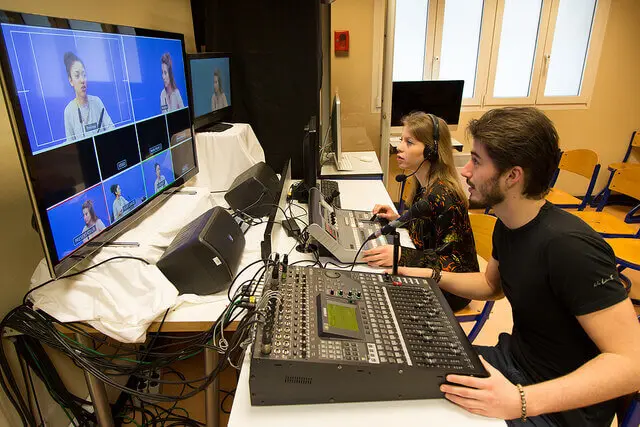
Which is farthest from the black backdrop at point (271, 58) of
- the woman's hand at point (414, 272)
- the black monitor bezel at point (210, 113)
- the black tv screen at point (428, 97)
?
the woman's hand at point (414, 272)

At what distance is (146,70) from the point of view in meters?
1.41

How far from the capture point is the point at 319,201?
5.61ft

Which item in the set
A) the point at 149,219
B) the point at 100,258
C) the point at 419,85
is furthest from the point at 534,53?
the point at 100,258

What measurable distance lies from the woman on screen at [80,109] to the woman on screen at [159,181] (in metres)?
0.37

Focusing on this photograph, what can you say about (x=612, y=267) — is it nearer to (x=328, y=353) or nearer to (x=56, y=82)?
(x=328, y=353)

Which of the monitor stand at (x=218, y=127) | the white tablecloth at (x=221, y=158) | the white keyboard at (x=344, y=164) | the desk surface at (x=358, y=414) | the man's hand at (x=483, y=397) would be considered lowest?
the desk surface at (x=358, y=414)

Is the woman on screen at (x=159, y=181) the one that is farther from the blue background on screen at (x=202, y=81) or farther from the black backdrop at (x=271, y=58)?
the black backdrop at (x=271, y=58)

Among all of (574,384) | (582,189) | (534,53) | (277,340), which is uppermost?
(534,53)

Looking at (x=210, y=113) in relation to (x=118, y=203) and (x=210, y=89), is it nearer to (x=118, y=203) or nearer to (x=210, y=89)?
(x=210, y=89)

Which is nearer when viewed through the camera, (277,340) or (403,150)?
(277,340)

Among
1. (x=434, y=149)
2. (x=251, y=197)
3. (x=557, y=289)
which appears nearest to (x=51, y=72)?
(x=251, y=197)

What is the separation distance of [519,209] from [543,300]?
256mm

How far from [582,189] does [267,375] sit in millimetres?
4772

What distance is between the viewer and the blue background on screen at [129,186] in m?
1.21
